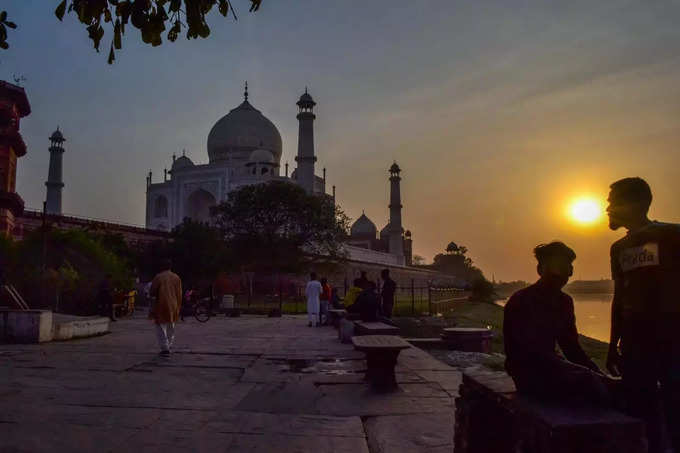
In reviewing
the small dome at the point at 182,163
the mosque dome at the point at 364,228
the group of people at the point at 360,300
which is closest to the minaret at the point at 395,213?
the mosque dome at the point at 364,228

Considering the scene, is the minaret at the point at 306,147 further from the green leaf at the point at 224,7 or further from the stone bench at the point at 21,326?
the green leaf at the point at 224,7

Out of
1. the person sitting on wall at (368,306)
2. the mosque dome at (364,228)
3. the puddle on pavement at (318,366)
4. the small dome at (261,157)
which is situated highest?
the small dome at (261,157)

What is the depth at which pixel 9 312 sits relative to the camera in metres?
8.13

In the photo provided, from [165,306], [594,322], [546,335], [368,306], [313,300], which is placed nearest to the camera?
[546,335]

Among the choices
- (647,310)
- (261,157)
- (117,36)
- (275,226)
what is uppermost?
(261,157)

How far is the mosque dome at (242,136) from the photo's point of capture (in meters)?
47.9

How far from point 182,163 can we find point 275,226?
2175cm

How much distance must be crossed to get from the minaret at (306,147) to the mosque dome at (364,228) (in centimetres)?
2638

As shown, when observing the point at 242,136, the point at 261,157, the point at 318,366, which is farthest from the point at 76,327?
the point at 242,136

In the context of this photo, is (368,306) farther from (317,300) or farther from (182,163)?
(182,163)

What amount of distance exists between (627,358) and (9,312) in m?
8.21

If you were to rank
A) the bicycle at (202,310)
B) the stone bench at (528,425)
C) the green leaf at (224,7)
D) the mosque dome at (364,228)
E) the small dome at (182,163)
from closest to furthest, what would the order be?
the stone bench at (528,425), the green leaf at (224,7), the bicycle at (202,310), the small dome at (182,163), the mosque dome at (364,228)

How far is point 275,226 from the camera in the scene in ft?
99.2

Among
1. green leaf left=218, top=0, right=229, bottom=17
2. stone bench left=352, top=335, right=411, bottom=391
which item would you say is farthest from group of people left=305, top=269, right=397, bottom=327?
green leaf left=218, top=0, right=229, bottom=17
